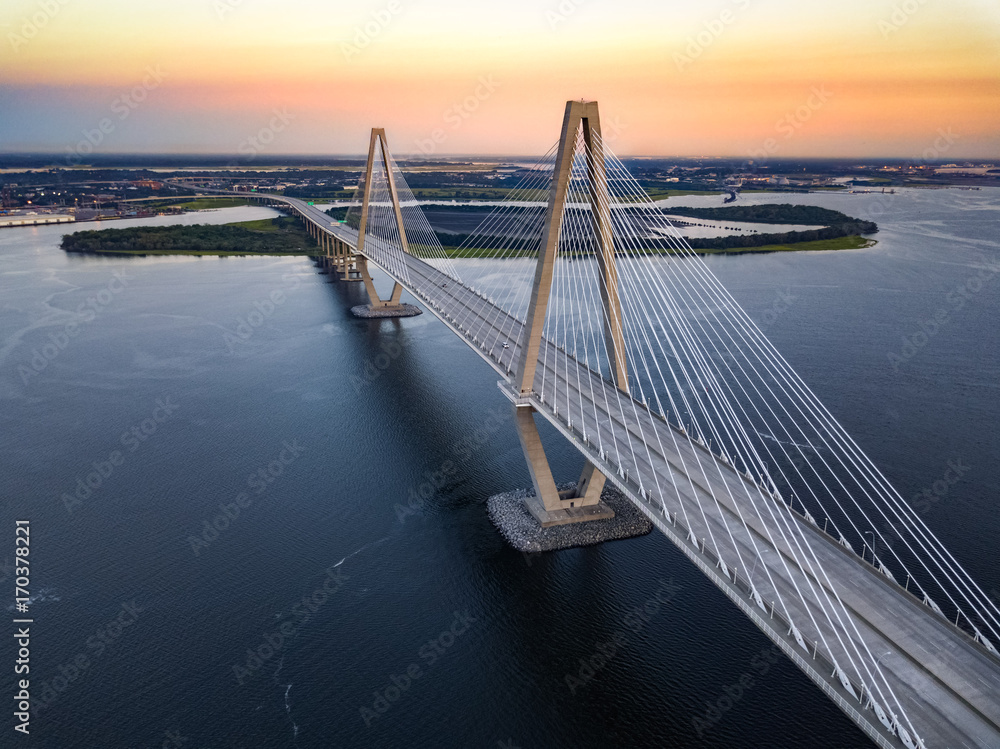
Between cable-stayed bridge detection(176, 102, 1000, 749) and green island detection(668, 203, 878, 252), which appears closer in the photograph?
cable-stayed bridge detection(176, 102, 1000, 749)

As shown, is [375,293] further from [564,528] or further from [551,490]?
[564,528]

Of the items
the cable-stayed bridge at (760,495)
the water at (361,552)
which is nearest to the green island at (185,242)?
the water at (361,552)

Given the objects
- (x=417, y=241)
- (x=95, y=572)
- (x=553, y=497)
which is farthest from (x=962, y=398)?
(x=417, y=241)

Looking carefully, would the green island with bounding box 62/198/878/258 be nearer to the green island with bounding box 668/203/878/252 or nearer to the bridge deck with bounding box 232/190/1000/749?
the green island with bounding box 668/203/878/252

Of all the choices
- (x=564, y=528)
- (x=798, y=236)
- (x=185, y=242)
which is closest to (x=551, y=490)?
(x=564, y=528)

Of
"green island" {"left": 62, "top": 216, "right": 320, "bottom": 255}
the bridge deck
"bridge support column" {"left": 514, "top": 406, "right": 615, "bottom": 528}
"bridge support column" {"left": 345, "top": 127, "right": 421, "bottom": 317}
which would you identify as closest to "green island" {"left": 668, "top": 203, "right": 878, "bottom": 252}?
"bridge support column" {"left": 345, "top": 127, "right": 421, "bottom": 317}

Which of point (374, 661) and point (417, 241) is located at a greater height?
point (417, 241)

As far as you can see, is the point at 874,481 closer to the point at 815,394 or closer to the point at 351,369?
the point at 815,394
